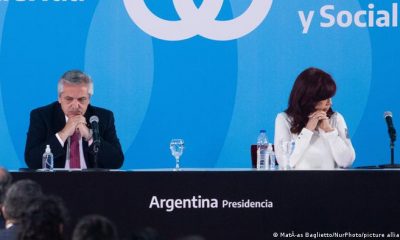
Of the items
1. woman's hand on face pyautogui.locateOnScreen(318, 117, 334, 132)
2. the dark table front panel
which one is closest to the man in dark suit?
the dark table front panel

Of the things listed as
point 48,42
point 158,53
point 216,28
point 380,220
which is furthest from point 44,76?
point 380,220

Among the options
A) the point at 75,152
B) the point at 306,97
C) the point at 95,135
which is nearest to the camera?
the point at 95,135

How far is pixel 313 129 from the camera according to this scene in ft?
22.2

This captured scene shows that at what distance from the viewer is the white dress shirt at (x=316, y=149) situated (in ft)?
22.0

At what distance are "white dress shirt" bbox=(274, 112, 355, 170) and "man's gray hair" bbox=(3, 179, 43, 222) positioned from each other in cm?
246

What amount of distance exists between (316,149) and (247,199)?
0.90 meters

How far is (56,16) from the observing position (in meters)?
8.13

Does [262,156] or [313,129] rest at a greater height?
[313,129]

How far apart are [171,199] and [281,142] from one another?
105 centimetres

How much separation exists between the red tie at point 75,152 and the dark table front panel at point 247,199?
87 cm

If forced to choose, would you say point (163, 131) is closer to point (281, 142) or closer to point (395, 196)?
point (281, 142)

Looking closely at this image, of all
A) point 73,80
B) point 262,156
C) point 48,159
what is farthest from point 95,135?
point 262,156

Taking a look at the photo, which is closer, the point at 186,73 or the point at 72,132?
the point at 72,132

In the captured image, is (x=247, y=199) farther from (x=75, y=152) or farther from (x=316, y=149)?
(x=75, y=152)
